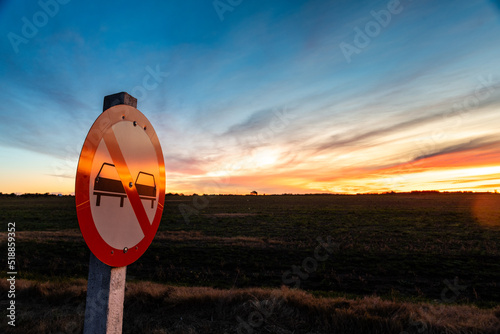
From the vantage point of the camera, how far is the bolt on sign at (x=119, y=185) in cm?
149

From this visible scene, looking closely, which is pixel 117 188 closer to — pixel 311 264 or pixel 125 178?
pixel 125 178

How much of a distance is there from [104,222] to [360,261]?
520 inches

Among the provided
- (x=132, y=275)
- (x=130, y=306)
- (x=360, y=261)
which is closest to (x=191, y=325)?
(x=130, y=306)

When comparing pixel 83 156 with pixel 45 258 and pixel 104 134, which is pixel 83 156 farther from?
pixel 45 258

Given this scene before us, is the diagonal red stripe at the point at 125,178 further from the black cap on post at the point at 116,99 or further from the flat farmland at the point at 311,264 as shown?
the flat farmland at the point at 311,264

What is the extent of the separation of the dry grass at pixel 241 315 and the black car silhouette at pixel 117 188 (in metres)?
1.95

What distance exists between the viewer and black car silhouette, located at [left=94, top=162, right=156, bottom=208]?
5.06ft

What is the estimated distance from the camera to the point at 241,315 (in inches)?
137

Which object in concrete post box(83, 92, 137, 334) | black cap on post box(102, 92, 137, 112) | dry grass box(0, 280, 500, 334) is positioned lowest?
dry grass box(0, 280, 500, 334)

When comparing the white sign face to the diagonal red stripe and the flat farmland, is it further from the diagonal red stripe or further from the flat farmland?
the flat farmland

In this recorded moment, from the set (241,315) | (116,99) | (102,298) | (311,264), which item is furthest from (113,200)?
(311,264)

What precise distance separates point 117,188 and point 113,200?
8 cm

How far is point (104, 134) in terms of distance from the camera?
1.62 m

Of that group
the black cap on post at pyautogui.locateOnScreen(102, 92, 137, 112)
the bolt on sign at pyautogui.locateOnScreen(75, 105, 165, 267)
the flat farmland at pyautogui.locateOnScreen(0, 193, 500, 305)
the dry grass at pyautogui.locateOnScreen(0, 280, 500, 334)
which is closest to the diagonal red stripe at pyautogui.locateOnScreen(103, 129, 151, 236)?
the bolt on sign at pyautogui.locateOnScreen(75, 105, 165, 267)
